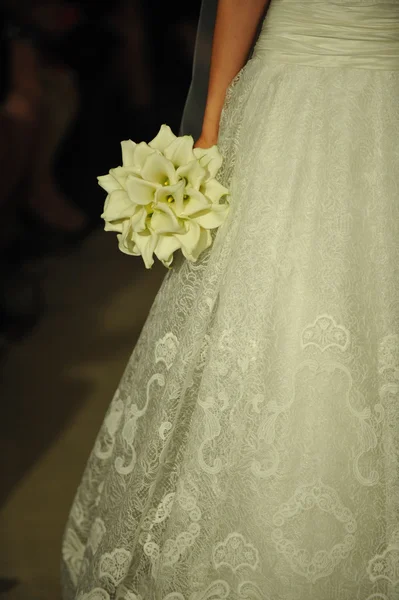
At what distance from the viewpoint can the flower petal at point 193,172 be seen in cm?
100

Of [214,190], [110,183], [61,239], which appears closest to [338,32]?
[214,190]

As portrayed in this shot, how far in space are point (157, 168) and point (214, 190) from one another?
0.27ft

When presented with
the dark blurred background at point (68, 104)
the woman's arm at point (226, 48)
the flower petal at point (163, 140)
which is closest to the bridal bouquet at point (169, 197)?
the flower petal at point (163, 140)

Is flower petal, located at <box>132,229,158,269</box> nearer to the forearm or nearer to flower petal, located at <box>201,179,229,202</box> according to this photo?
flower petal, located at <box>201,179,229,202</box>

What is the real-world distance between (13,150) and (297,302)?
2.20 meters

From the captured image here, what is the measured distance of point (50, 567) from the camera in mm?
1376

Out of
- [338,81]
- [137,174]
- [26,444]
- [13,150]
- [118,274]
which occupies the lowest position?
[118,274]

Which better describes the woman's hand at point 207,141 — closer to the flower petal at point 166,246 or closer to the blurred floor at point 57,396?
the flower petal at point 166,246

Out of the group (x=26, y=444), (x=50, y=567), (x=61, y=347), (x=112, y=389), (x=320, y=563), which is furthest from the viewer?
(x=61, y=347)

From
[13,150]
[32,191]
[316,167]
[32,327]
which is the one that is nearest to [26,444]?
[32,327]

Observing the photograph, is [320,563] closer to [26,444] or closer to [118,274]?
[26,444]

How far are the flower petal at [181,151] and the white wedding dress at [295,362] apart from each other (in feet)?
0.29

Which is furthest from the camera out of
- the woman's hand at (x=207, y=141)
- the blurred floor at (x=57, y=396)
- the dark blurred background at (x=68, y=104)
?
the dark blurred background at (x=68, y=104)

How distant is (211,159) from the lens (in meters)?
1.02
